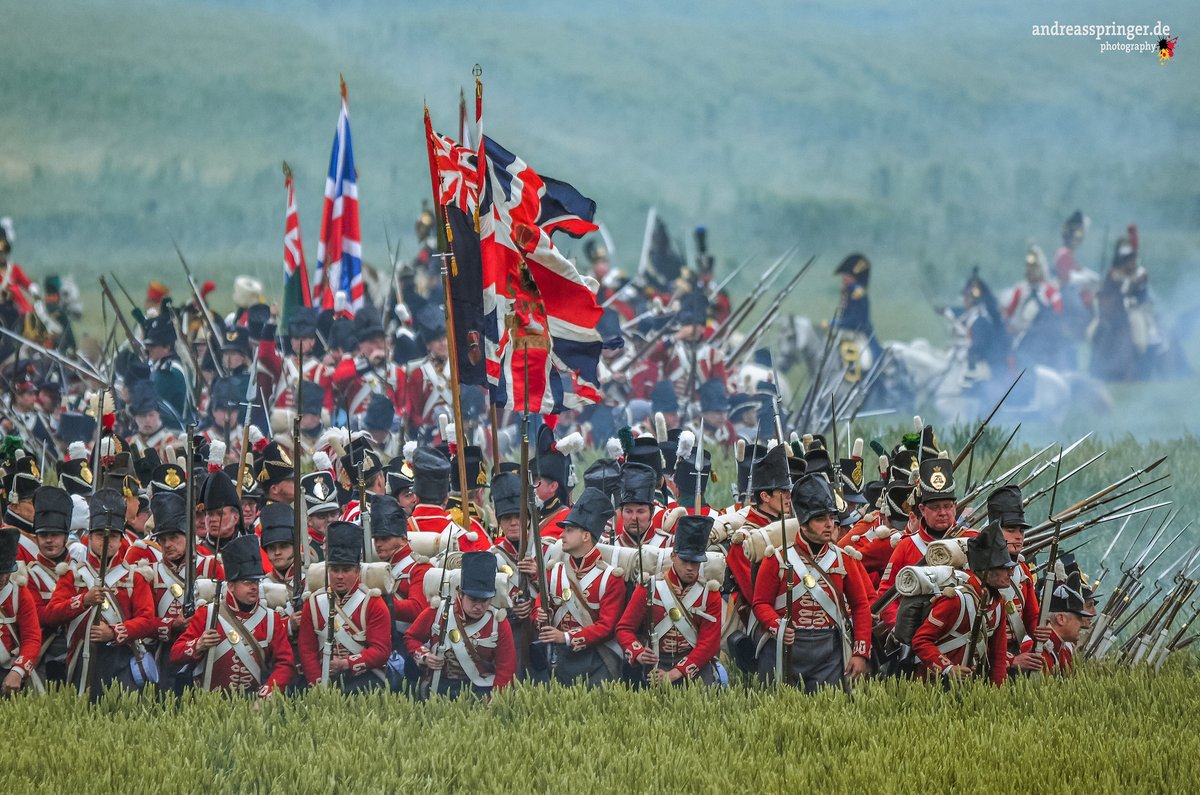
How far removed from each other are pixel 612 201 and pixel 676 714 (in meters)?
38.4

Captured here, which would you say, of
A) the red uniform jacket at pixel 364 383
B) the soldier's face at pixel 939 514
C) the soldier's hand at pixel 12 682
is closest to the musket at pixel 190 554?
the soldier's hand at pixel 12 682

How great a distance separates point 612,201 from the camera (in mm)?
47688

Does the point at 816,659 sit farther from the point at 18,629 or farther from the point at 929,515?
the point at 18,629

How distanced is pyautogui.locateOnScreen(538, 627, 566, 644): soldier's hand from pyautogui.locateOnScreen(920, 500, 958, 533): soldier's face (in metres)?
2.33

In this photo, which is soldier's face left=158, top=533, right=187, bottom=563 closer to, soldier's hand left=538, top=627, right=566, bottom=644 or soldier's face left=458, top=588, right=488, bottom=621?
soldier's face left=458, top=588, right=488, bottom=621

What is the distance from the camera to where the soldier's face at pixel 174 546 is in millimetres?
11031

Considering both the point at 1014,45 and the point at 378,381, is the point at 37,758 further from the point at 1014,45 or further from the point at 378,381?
the point at 1014,45

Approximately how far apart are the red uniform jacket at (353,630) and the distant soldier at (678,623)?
1.43m

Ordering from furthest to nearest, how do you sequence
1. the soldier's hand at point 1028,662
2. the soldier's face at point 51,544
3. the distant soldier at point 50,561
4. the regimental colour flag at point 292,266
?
the regimental colour flag at point 292,266, the soldier's face at point 51,544, the distant soldier at point 50,561, the soldier's hand at point 1028,662

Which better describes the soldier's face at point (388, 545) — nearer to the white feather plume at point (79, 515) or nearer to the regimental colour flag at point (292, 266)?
the white feather plume at point (79, 515)

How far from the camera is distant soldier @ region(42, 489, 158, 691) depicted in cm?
1062

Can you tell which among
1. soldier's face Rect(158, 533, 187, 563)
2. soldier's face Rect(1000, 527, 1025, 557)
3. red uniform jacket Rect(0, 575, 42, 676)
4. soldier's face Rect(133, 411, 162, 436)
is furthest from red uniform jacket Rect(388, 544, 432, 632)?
soldier's face Rect(133, 411, 162, 436)

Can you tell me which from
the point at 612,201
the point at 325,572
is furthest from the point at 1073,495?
the point at 612,201

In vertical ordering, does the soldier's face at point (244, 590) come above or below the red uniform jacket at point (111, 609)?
above
